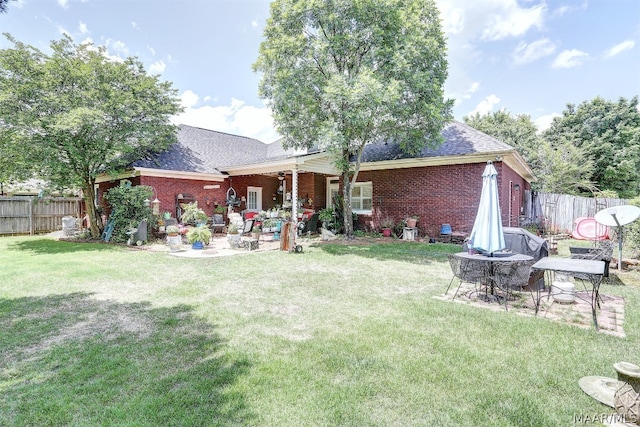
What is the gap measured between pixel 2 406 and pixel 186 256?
22.6 feet

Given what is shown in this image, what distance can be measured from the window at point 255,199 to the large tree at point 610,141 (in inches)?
908

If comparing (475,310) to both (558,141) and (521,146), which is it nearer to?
(521,146)

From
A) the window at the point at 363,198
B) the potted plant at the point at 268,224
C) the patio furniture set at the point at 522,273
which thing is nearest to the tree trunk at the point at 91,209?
the potted plant at the point at 268,224

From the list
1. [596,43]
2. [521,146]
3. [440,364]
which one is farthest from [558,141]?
[440,364]

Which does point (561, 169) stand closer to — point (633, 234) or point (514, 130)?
point (514, 130)

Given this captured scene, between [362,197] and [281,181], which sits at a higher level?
[281,181]

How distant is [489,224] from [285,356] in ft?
13.2

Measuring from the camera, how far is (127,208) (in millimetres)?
12531

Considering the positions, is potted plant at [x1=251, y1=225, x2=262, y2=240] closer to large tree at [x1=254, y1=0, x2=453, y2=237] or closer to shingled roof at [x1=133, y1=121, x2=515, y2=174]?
→ large tree at [x1=254, y1=0, x2=453, y2=237]

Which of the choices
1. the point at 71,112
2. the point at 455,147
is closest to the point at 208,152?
the point at 71,112

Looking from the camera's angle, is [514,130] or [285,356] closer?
[285,356]

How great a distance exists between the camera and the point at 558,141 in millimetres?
28625

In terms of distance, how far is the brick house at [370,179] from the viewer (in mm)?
12391

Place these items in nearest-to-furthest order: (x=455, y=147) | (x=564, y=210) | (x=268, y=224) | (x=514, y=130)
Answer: (x=455, y=147), (x=268, y=224), (x=564, y=210), (x=514, y=130)
